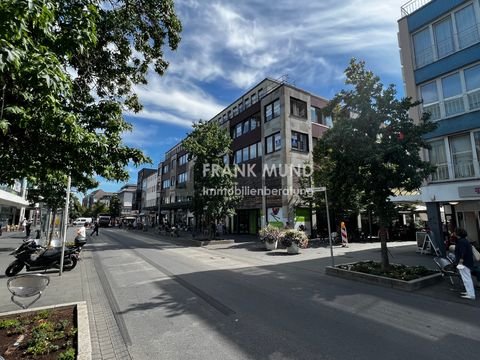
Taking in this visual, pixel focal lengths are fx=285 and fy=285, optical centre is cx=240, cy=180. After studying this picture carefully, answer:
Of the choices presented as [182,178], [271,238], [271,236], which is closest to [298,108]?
[271,236]

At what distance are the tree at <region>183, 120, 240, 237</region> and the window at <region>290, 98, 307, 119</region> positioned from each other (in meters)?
8.38

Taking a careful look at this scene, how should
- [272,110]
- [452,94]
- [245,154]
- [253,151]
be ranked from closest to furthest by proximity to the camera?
[452,94] < [272,110] < [253,151] < [245,154]

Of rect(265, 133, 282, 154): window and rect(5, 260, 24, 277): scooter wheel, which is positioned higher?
rect(265, 133, 282, 154): window

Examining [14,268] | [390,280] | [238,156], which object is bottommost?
[390,280]

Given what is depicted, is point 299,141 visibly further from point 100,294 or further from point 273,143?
point 100,294

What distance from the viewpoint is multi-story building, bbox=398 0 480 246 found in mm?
12828

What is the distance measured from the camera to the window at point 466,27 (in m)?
13.0

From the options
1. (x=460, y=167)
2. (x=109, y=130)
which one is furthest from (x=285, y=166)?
(x=109, y=130)

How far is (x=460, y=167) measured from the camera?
43.5 ft

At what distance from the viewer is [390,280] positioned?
27.2ft

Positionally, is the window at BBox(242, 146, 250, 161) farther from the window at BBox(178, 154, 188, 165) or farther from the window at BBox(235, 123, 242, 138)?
the window at BBox(178, 154, 188, 165)

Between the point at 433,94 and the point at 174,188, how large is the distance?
4707cm

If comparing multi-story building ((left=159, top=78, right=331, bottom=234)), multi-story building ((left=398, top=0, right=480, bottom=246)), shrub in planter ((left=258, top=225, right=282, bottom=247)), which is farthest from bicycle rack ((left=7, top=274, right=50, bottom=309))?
multi-story building ((left=159, top=78, right=331, bottom=234))

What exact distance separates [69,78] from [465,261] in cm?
985
